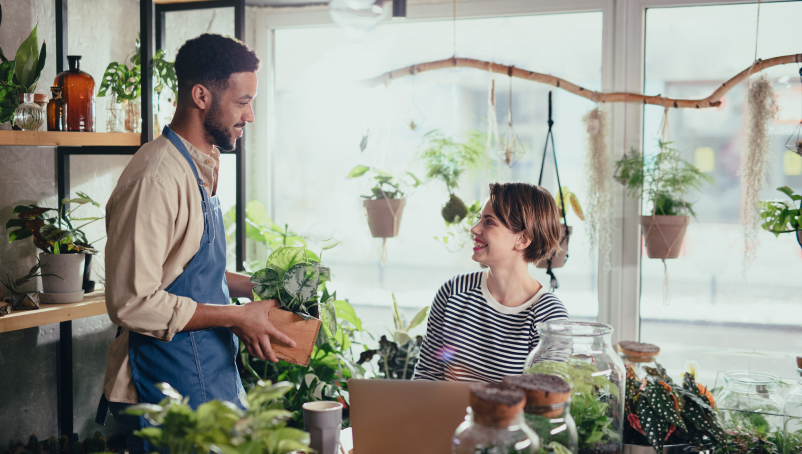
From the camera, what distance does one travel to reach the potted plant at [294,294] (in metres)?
1.39

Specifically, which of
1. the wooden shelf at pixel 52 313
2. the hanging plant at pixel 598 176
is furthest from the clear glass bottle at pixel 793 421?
the wooden shelf at pixel 52 313

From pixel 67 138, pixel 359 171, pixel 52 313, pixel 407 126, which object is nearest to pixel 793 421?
pixel 359 171

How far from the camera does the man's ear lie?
1.52 metres

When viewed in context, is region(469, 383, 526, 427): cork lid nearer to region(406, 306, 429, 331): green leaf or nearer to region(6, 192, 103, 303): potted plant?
region(6, 192, 103, 303): potted plant

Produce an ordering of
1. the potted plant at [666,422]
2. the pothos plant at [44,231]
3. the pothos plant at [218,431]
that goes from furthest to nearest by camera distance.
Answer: the pothos plant at [44,231] < the potted plant at [666,422] < the pothos plant at [218,431]

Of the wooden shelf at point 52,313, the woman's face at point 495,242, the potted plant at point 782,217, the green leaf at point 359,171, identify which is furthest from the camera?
the green leaf at point 359,171

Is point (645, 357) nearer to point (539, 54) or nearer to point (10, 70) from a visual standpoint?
point (539, 54)

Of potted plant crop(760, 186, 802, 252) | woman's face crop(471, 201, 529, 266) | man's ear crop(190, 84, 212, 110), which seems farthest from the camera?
potted plant crop(760, 186, 802, 252)

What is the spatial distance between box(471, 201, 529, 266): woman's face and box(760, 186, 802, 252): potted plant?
41.5 inches

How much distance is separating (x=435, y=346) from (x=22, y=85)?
5.07ft

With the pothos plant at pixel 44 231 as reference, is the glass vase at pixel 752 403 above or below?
below

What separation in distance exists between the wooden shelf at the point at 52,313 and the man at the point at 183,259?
0.47 m

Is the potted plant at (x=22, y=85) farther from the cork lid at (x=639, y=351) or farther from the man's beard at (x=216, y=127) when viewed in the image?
the cork lid at (x=639, y=351)

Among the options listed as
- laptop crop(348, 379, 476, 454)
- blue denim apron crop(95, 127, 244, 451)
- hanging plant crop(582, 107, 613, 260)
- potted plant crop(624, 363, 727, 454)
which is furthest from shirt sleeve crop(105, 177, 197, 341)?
hanging plant crop(582, 107, 613, 260)
